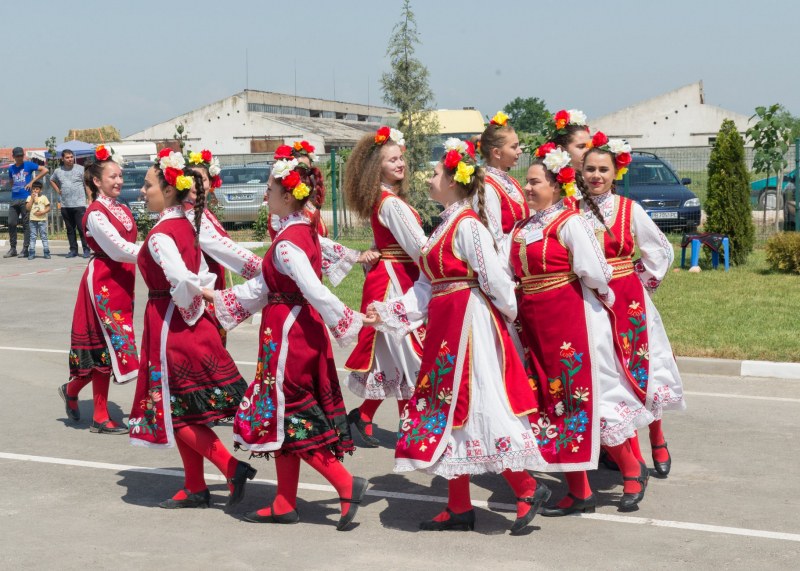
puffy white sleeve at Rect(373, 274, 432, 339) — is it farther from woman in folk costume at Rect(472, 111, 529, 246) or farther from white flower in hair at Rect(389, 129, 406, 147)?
white flower in hair at Rect(389, 129, 406, 147)

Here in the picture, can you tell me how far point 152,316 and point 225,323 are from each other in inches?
19.1

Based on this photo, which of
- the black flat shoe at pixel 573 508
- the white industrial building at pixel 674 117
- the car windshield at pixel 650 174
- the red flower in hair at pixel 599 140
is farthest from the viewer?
the white industrial building at pixel 674 117

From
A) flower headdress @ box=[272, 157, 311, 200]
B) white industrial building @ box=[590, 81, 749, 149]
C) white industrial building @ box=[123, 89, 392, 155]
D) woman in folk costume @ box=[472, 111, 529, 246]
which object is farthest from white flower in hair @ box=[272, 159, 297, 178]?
white industrial building @ box=[590, 81, 749, 149]

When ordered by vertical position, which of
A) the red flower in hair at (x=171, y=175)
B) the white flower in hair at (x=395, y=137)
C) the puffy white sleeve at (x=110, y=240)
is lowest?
the puffy white sleeve at (x=110, y=240)

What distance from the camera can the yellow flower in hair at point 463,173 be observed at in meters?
5.41

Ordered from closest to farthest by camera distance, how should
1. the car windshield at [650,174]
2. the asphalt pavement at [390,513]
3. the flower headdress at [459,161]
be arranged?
the asphalt pavement at [390,513] < the flower headdress at [459,161] < the car windshield at [650,174]

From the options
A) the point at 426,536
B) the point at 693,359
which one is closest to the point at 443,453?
the point at 426,536

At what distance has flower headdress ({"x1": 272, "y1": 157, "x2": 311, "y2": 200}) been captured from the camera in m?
5.57

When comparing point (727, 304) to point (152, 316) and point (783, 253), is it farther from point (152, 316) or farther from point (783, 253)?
point (152, 316)

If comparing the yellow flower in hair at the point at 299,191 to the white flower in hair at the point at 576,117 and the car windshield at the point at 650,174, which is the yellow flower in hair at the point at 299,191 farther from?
the car windshield at the point at 650,174

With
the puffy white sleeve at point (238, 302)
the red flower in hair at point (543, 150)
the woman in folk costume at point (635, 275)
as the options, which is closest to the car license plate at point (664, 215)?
the woman in folk costume at point (635, 275)

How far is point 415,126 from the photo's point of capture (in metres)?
21.6

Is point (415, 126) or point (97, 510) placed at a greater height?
point (415, 126)

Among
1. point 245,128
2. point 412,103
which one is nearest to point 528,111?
point 245,128
